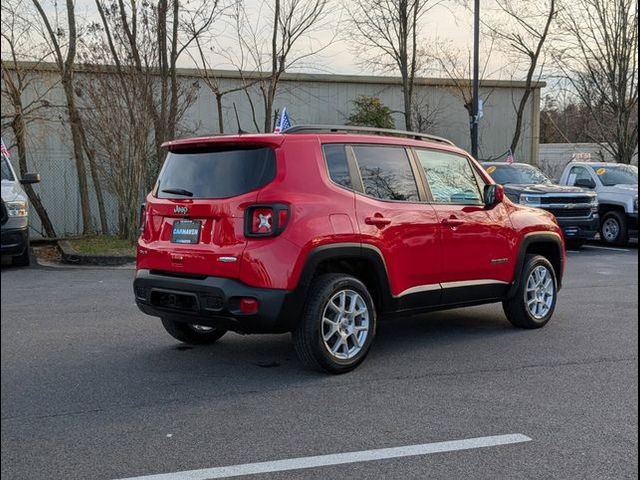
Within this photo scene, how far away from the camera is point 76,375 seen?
5.60m

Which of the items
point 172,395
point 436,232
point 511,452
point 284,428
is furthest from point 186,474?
point 436,232

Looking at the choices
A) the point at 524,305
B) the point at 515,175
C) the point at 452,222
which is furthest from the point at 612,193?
the point at 452,222

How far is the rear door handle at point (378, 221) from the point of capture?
5.77 meters

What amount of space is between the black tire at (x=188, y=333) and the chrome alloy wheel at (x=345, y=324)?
1.37 m

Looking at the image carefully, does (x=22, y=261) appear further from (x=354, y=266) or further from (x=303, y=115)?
(x=303, y=115)

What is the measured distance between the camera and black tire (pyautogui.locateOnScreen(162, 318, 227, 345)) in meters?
6.50

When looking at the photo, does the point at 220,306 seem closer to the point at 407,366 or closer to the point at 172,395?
the point at 172,395

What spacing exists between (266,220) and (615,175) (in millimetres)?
14512

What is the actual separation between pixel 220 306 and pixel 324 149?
1510 mm

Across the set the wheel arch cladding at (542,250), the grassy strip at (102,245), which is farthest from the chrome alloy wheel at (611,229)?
the grassy strip at (102,245)

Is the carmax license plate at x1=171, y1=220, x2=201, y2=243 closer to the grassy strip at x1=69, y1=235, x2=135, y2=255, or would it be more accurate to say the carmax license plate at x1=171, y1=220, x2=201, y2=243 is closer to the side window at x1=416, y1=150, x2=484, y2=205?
the side window at x1=416, y1=150, x2=484, y2=205

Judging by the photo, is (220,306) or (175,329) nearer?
(220,306)

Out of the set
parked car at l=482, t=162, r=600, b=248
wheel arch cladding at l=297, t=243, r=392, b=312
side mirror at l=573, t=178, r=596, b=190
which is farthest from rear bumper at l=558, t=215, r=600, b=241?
wheel arch cladding at l=297, t=243, r=392, b=312

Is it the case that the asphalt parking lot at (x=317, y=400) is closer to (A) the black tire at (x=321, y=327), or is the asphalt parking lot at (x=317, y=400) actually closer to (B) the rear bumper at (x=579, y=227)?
(A) the black tire at (x=321, y=327)
